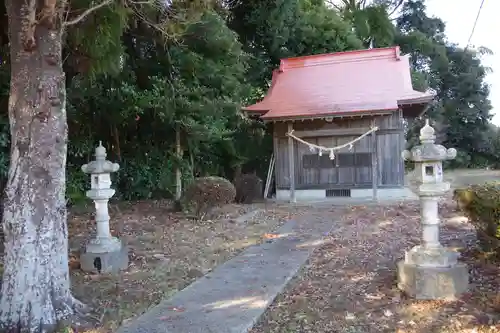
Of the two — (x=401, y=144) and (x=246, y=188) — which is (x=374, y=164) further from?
(x=246, y=188)

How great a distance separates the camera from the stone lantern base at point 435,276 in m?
4.46

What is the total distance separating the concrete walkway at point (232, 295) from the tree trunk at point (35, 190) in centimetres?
83

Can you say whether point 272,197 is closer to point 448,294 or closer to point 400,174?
point 400,174

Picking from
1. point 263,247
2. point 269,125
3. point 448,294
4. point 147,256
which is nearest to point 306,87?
point 269,125

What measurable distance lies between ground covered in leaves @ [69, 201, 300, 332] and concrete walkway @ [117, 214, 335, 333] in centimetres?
23

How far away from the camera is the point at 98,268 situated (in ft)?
19.7

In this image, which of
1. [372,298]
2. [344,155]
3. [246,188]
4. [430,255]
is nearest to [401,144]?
[344,155]

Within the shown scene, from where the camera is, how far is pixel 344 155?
14062 millimetres

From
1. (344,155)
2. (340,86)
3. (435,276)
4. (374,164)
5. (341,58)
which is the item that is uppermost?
(341,58)

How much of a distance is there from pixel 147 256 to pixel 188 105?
5515mm

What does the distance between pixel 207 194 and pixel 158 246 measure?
237 cm

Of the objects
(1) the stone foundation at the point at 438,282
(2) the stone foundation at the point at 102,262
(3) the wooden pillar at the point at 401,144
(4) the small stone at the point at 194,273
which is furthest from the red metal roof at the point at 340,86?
(1) the stone foundation at the point at 438,282

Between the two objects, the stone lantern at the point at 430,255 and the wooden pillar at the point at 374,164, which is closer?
the stone lantern at the point at 430,255

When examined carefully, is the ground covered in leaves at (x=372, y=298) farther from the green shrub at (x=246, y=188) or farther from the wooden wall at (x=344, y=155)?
the green shrub at (x=246, y=188)
